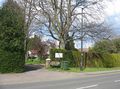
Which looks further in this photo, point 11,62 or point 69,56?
point 69,56

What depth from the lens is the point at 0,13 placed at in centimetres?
3109

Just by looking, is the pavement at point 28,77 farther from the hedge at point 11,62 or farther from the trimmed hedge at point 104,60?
the trimmed hedge at point 104,60

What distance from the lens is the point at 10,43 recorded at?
30.8 m

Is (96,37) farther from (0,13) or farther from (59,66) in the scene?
(0,13)

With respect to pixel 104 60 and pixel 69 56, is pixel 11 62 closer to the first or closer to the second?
pixel 69 56

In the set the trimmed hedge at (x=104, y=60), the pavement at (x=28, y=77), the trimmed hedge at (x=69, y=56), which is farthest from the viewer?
the trimmed hedge at (x=104, y=60)

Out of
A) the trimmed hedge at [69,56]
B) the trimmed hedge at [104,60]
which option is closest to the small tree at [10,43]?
the trimmed hedge at [69,56]

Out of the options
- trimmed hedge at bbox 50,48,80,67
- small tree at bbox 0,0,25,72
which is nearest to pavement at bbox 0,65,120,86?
small tree at bbox 0,0,25,72

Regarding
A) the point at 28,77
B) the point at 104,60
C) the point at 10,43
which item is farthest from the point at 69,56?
the point at 28,77

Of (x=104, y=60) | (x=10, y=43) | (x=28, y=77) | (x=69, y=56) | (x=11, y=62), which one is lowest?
(x=28, y=77)

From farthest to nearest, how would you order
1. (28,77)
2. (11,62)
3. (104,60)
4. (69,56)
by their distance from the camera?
1. (104,60)
2. (69,56)
3. (11,62)
4. (28,77)

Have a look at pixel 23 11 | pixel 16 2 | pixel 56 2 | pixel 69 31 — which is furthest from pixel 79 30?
pixel 16 2

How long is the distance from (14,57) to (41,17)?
Answer: 19128 millimetres

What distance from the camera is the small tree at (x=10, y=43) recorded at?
30.2 m
